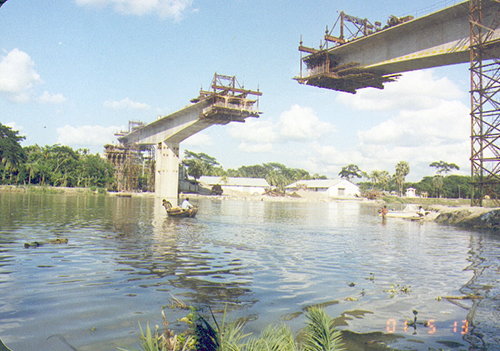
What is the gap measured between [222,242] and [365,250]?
249 inches

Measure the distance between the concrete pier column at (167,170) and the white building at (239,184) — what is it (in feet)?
157

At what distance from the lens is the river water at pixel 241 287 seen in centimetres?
640

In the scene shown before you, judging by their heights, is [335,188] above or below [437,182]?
below

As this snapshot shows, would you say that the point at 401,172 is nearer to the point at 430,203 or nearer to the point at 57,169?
the point at 430,203

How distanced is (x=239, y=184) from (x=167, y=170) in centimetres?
5368

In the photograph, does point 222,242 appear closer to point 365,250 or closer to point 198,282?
point 365,250

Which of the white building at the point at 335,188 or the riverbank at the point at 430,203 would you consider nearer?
the riverbank at the point at 430,203

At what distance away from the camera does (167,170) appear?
6575 cm

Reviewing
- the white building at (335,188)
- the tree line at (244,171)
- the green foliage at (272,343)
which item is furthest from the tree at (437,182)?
the green foliage at (272,343)

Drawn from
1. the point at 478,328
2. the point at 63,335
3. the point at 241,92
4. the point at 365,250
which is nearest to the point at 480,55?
the point at 365,250

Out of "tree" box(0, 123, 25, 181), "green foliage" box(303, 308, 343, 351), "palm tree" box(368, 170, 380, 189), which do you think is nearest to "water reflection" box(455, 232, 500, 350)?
"green foliage" box(303, 308, 343, 351)

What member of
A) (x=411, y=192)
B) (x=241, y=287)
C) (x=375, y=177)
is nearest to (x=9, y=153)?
(x=241, y=287)

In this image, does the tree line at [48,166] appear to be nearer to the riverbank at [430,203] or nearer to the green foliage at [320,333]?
the riverbank at [430,203]

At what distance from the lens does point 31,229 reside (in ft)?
61.7
